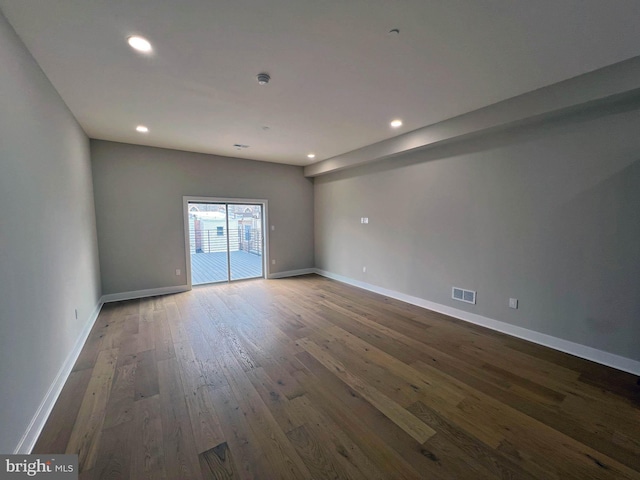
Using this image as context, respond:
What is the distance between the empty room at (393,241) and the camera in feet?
5.35

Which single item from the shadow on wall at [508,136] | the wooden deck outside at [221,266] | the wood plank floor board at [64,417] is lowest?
the wood plank floor board at [64,417]

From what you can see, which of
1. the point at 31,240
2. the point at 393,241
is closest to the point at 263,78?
the point at 31,240

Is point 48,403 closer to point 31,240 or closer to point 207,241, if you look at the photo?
point 31,240

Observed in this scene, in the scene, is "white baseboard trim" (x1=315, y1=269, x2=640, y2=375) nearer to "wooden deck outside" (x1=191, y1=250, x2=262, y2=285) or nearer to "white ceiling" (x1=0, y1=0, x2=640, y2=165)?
"white ceiling" (x1=0, y1=0, x2=640, y2=165)

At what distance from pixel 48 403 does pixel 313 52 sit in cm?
353

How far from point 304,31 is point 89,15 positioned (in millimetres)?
1442

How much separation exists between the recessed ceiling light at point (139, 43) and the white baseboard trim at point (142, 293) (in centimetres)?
435

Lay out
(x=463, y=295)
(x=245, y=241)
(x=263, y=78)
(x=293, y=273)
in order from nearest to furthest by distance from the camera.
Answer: (x=263, y=78), (x=463, y=295), (x=245, y=241), (x=293, y=273)

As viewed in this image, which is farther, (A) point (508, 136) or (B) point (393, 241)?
(B) point (393, 241)

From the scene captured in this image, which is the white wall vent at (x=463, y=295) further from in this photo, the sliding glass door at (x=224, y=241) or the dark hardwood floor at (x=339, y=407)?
the sliding glass door at (x=224, y=241)

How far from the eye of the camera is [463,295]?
3768mm

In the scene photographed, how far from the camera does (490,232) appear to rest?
3443 mm

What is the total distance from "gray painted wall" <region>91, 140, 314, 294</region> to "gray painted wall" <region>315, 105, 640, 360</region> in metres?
3.39

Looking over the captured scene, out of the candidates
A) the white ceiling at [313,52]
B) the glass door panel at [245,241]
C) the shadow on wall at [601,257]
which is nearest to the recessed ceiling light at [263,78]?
the white ceiling at [313,52]
